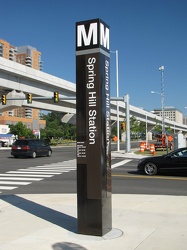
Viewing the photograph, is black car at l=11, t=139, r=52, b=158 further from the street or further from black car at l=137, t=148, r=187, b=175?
black car at l=137, t=148, r=187, b=175

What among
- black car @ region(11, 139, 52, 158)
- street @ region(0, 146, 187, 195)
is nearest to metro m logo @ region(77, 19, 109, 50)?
street @ region(0, 146, 187, 195)

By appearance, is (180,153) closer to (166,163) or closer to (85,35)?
(166,163)

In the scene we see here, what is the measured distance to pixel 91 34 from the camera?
6156 mm

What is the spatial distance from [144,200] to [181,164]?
660 centimetres

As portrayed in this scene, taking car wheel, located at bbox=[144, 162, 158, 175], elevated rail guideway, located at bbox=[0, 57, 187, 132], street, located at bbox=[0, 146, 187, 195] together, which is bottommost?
street, located at bbox=[0, 146, 187, 195]

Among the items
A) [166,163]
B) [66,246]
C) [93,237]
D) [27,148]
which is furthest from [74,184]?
[27,148]

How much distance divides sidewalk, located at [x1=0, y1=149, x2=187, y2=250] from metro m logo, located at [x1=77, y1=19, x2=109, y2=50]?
3.29 m

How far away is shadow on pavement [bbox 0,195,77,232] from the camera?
22.6ft

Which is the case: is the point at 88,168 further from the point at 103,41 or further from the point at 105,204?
the point at 103,41

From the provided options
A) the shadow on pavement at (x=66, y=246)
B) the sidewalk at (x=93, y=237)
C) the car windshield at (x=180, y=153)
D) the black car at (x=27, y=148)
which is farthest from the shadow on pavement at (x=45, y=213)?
the black car at (x=27, y=148)

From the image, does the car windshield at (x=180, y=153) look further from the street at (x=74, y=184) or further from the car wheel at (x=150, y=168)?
the car wheel at (x=150, y=168)

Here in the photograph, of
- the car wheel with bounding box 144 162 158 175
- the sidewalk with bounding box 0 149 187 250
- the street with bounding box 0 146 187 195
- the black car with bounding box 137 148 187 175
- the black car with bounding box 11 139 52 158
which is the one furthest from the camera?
the black car with bounding box 11 139 52 158

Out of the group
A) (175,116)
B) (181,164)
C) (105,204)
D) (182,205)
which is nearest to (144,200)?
(182,205)

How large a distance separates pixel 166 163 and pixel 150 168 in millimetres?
806
